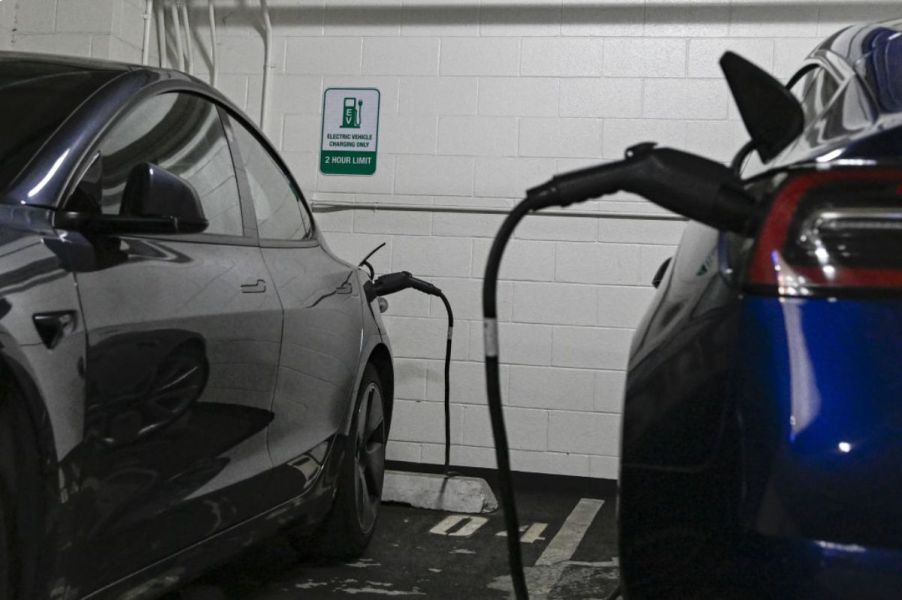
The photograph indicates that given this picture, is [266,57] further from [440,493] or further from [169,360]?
[169,360]

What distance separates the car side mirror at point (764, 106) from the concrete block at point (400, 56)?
13.4 ft

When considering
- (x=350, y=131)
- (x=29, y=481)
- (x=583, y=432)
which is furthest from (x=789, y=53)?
(x=29, y=481)

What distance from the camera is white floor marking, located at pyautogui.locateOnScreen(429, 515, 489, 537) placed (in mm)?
4079

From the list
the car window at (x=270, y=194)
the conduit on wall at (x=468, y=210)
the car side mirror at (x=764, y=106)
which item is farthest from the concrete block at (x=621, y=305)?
the car side mirror at (x=764, y=106)

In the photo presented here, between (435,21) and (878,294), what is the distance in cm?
462

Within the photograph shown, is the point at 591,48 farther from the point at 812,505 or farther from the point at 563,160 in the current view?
the point at 812,505

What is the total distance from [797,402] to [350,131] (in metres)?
4.62

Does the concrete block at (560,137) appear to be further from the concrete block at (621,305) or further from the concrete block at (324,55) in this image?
the concrete block at (324,55)

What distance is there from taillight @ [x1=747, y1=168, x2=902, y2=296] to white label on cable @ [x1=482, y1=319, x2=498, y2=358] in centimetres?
33

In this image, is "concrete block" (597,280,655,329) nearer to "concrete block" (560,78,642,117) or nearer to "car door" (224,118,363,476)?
"concrete block" (560,78,642,117)

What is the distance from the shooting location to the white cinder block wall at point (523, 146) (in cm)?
523

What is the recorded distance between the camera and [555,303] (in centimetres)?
531

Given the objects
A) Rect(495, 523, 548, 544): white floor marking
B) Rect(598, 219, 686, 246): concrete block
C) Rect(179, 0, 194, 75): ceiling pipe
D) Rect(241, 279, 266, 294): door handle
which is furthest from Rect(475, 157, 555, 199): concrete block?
Rect(241, 279, 266, 294): door handle

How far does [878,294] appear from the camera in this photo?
1.10m
